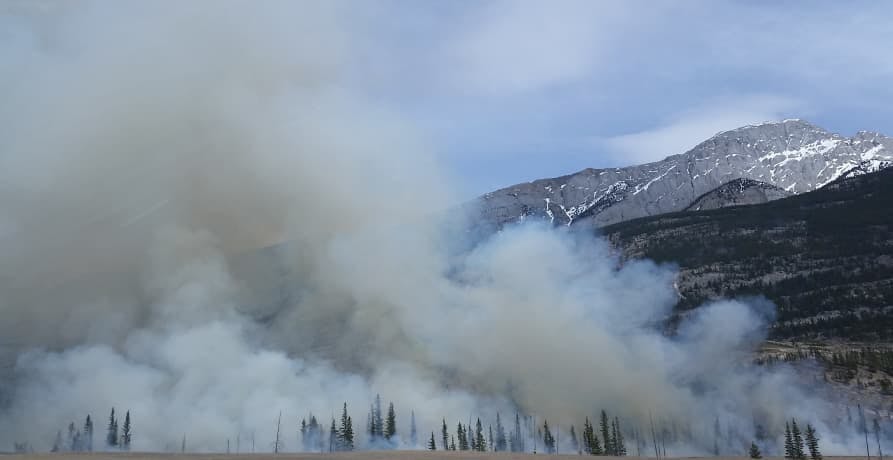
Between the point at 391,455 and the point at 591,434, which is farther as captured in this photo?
the point at 591,434

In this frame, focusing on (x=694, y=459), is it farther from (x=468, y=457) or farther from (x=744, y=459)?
(x=468, y=457)

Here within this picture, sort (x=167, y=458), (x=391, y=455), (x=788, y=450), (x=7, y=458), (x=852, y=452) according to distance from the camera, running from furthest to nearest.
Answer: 1. (x=852, y=452)
2. (x=788, y=450)
3. (x=391, y=455)
4. (x=167, y=458)
5. (x=7, y=458)

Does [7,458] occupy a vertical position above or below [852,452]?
above

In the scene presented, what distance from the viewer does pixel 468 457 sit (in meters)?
150

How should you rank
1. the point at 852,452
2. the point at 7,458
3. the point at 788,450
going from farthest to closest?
the point at 852,452
the point at 788,450
the point at 7,458

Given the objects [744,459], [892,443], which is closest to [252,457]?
[744,459]

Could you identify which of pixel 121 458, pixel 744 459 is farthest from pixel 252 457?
pixel 744 459

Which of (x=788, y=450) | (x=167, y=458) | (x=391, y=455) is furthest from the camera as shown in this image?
(x=788, y=450)

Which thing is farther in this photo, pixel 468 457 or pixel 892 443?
pixel 892 443

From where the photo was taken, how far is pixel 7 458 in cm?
13338

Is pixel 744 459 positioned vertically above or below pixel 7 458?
below

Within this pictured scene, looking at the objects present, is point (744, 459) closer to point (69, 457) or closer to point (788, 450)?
point (788, 450)

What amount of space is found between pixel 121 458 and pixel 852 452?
15680cm

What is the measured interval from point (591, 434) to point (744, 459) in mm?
34985
